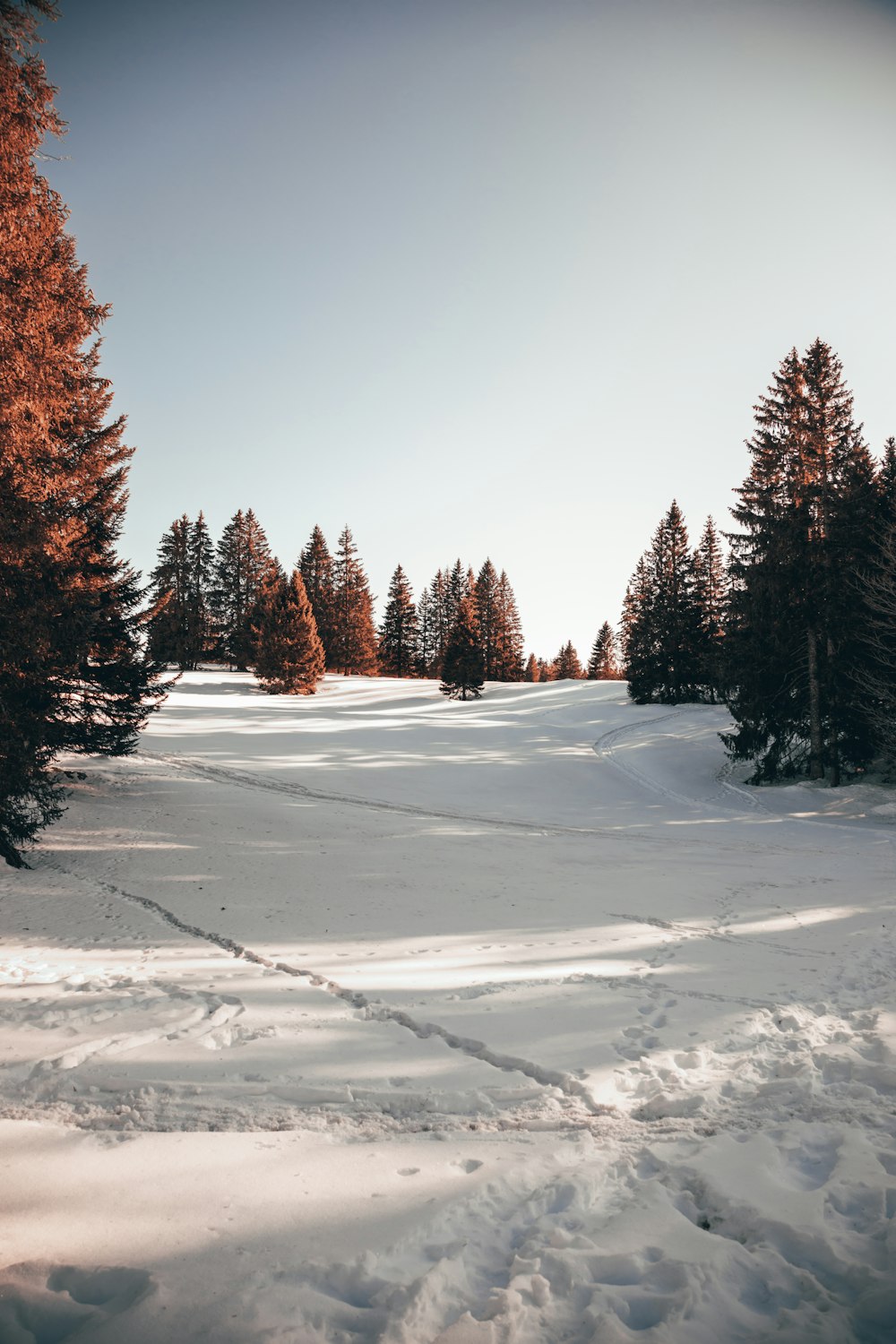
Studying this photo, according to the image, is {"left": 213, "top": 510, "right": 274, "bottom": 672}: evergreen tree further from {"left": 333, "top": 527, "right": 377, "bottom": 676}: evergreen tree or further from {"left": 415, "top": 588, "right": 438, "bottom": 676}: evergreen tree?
{"left": 415, "top": 588, "right": 438, "bottom": 676}: evergreen tree

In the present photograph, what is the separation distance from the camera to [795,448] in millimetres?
18078

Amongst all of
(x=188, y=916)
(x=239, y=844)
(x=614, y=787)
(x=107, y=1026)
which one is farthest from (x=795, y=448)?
(x=107, y=1026)

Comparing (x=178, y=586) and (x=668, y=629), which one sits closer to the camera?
(x=668, y=629)

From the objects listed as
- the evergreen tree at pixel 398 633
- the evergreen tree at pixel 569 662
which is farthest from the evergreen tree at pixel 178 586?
the evergreen tree at pixel 569 662

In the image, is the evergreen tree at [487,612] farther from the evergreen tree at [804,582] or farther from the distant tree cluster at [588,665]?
Answer: the evergreen tree at [804,582]

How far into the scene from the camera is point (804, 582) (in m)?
17.2

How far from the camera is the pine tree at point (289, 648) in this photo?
40.3 meters

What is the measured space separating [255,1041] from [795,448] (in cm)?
2047

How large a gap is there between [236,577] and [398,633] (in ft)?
61.3

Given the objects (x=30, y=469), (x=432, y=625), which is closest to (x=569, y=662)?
(x=432, y=625)

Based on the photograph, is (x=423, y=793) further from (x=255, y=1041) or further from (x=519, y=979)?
(x=255, y=1041)

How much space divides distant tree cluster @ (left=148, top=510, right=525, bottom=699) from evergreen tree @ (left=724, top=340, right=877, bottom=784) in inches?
990

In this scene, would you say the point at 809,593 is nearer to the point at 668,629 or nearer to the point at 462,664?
the point at 668,629

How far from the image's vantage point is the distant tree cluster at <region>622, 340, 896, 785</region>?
16.6 meters
